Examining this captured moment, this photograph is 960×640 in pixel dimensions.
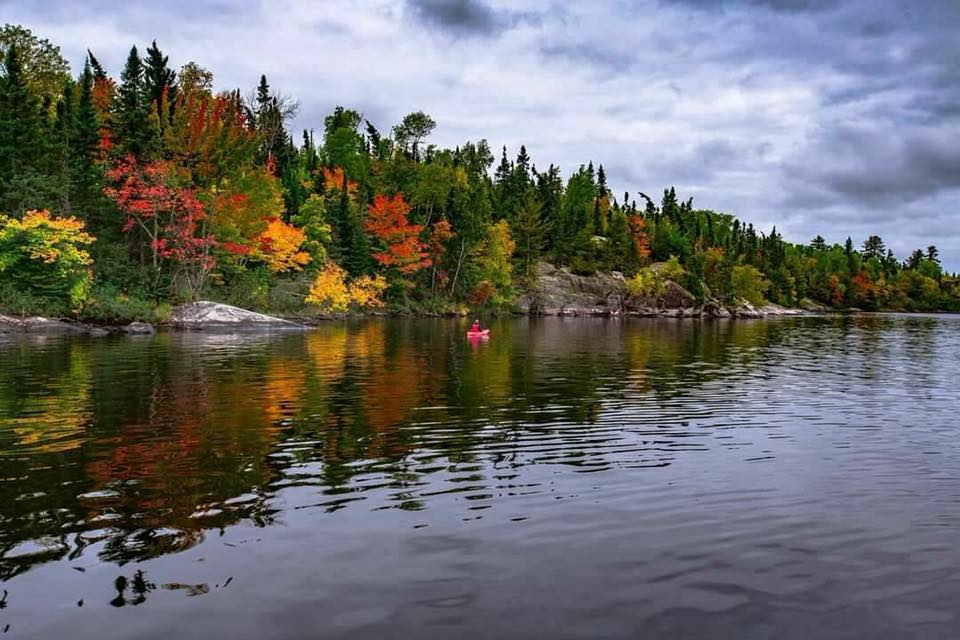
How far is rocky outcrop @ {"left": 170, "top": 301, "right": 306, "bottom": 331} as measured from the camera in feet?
183

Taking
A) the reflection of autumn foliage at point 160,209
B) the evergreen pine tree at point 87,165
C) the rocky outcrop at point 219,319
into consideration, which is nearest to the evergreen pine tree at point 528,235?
the rocky outcrop at point 219,319

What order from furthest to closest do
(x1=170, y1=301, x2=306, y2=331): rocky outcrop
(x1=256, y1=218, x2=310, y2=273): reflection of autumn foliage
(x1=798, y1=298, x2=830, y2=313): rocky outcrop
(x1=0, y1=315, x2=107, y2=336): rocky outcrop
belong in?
(x1=798, y1=298, x2=830, y2=313): rocky outcrop → (x1=256, y1=218, x2=310, y2=273): reflection of autumn foliage → (x1=170, y1=301, x2=306, y2=331): rocky outcrop → (x1=0, y1=315, x2=107, y2=336): rocky outcrop

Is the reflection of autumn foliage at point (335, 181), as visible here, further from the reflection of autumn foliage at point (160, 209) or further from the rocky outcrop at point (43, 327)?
the rocky outcrop at point (43, 327)

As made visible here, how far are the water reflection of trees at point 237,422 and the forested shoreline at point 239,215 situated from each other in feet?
65.1

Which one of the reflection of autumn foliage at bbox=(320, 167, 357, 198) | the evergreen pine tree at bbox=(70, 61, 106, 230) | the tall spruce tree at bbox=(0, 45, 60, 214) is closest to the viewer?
the tall spruce tree at bbox=(0, 45, 60, 214)

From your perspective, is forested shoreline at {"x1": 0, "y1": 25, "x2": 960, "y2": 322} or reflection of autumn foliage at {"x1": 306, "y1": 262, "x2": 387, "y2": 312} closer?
forested shoreline at {"x1": 0, "y1": 25, "x2": 960, "y2": 322}

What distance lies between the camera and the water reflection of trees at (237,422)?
32.9 ft

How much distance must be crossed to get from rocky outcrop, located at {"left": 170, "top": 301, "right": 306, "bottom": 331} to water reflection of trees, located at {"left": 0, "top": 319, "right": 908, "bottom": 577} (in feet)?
57.6

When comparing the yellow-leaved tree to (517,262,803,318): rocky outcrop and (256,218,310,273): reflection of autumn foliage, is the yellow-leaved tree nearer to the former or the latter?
(256,218,310,273): reflection of autumn foliage

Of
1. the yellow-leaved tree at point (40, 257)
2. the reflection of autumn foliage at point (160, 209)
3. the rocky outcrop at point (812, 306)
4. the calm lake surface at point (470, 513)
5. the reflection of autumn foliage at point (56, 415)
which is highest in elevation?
the reflection of autumn foliage at point (160, 209)

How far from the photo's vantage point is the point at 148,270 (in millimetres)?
58281

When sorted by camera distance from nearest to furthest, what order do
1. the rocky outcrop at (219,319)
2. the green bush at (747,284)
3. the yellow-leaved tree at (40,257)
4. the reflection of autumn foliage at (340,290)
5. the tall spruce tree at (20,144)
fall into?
the yellow-leaved tree at (40,257) → the tall spruce tree at (20,144) → the rocky outcrop at (219,319) → the reflection of autumn foliage at (340,290) → the green bush at (747,284)

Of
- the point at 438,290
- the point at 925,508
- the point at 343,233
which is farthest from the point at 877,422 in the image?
the point at 438,290

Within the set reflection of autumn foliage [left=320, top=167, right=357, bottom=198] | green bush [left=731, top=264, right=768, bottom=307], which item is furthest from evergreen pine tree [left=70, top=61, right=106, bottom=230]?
green bush [left=731, top=264, right=768, bottom=307]
